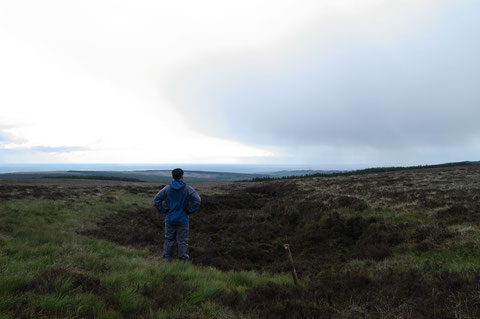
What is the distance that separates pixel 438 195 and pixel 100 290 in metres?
18.6

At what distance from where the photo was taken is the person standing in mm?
8276

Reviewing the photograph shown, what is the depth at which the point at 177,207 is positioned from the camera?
27.2 feet

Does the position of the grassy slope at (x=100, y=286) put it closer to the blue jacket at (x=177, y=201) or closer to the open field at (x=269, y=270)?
the open field at (x=269, y=270)

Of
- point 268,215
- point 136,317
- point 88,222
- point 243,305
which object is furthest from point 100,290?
point 268,215

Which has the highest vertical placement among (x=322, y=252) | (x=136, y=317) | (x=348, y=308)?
(x=136, y=317)

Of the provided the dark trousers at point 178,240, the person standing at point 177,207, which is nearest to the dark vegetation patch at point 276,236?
the dark trousers at point 178,240

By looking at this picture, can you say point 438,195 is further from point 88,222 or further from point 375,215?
point 88,222

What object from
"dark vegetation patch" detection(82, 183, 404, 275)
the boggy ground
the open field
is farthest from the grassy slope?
"dark vegetation patch" detection(82, 183, 404, 275)

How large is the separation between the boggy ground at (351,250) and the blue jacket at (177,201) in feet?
7.53

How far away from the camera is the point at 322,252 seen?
1062cm

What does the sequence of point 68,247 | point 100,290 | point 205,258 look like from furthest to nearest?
point 205,258 → point 68,247 → point 100,290

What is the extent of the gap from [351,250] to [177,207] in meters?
7.16

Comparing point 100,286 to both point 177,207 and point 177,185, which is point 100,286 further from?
point 177,185

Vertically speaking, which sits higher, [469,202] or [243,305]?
[469,202]
